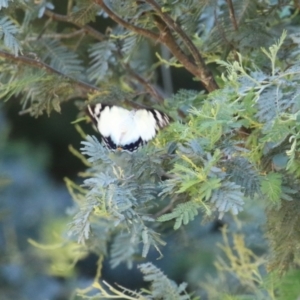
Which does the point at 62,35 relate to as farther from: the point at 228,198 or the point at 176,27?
the point at 228,198

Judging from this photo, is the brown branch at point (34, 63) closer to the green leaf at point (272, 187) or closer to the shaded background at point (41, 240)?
the green leaf at point (272, 187)

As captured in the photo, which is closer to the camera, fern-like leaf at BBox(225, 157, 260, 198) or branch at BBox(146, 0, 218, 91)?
fern-like leaf at BBox(225, 157, 260, 198)

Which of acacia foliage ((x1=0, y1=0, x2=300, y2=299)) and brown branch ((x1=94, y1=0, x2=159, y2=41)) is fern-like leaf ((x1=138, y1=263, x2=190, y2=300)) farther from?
brown branch ((x1=94, y1=0, x2=159, y2=41))

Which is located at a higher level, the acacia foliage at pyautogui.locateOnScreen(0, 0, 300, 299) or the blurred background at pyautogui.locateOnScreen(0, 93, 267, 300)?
the acacia foliage at pyautogui.locateOnScreen(0, 0, 300, 299)

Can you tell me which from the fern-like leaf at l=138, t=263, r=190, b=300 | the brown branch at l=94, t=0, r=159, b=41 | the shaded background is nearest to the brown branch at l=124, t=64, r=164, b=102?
the brown branch at l=94, t=0, r=159, b=41

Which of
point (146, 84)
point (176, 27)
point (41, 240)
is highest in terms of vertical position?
point (176, 27)

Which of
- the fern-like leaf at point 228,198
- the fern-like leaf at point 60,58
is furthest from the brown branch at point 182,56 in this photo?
the fern-like leaf at point 228,198

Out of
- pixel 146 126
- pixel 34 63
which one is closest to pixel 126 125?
pixel 146 126

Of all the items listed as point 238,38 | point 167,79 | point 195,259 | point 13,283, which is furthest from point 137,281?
point 238,38
